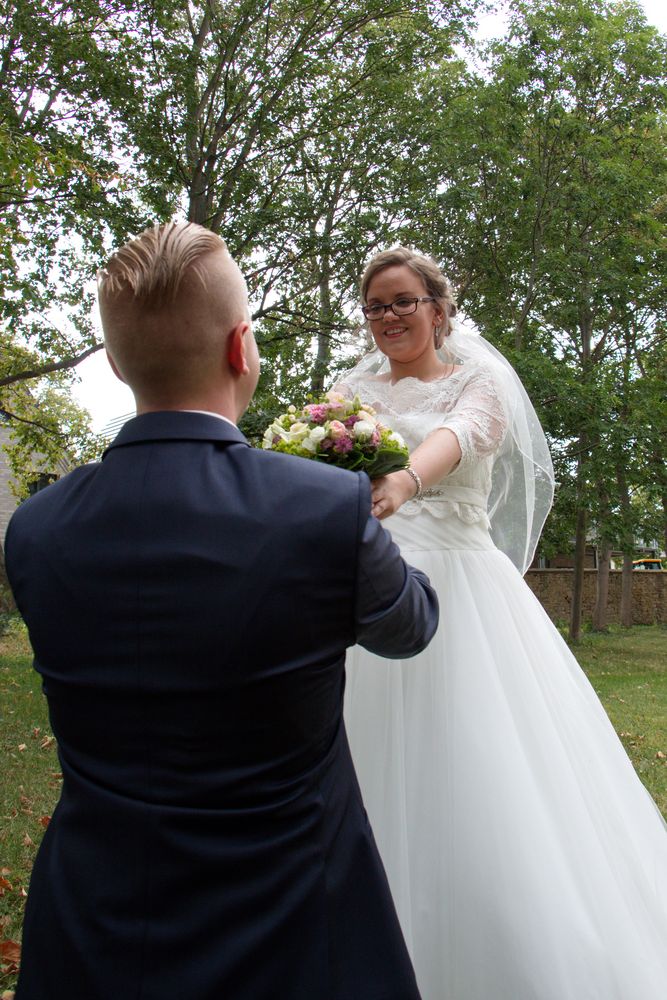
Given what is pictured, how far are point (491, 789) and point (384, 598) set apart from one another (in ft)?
4.33

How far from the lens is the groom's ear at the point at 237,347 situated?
1.50 metres

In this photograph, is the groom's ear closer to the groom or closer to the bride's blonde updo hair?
the groom

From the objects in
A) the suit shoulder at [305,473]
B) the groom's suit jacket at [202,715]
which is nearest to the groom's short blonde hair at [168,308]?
the groom's suit jacket at [202,715]

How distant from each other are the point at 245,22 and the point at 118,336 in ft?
37.4

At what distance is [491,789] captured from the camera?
246 cm

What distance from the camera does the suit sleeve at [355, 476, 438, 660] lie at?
1.36m

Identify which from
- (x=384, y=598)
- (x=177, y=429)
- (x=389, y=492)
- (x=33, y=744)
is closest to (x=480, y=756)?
(x=389, y=492)

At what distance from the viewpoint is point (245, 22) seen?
439 inches

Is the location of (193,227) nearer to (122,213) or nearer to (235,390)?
(235,390)

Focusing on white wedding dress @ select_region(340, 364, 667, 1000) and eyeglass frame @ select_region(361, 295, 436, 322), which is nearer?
white wedding dress @ select_region(340, 364, 667, 1000)

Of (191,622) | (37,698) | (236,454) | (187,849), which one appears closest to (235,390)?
(236,454)

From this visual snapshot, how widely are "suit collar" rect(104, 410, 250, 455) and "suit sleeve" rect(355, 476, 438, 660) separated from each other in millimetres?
256

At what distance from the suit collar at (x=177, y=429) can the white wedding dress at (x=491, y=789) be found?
58.3 inches

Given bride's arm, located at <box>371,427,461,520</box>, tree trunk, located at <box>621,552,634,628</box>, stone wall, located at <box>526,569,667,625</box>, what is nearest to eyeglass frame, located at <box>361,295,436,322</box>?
bride's arm, located at <box>371,427,461,520</box>
